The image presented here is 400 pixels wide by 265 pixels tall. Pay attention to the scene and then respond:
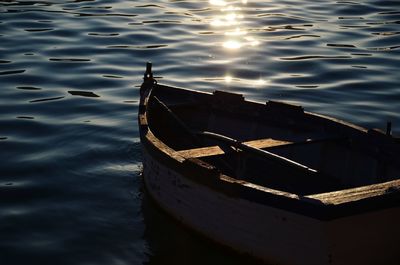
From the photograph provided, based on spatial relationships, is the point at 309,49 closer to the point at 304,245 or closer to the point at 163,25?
the point at 163,25

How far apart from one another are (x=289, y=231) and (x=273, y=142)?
271 cm

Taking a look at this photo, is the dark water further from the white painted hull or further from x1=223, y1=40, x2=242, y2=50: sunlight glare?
the white painted hull

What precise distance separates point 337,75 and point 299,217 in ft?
36.7

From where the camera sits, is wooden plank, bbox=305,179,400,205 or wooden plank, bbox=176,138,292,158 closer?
wooden plank, bbox=305,179,400,205

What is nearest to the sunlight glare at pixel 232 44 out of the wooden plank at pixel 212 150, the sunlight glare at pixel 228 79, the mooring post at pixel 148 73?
the sunlight glare at pixel 228 79

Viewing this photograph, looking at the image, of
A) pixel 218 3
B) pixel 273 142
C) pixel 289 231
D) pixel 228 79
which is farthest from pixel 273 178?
pixel 218 3

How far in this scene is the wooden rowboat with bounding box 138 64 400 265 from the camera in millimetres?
8344

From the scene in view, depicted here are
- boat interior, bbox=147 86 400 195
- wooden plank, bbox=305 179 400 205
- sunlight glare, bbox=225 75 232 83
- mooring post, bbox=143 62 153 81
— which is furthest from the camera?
sunlight glare, bbox=225 75 232 83

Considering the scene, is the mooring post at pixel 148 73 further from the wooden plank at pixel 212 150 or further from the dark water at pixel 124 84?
the wooden plank at pixel 212 150

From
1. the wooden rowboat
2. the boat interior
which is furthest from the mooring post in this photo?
the boat interior

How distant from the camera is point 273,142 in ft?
36.3

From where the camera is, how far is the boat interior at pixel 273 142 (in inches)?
412

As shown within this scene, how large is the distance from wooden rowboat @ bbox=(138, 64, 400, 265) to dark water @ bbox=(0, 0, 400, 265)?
75 cm

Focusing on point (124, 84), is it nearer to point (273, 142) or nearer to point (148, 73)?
point (148, 73)
